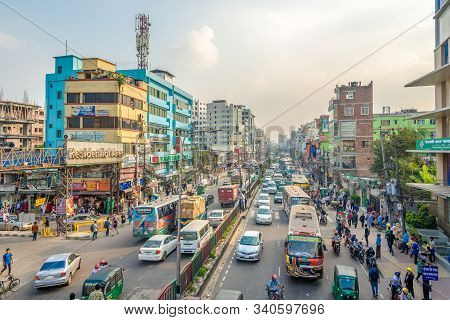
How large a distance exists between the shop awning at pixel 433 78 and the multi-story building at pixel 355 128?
3530cm

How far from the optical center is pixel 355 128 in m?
65.9

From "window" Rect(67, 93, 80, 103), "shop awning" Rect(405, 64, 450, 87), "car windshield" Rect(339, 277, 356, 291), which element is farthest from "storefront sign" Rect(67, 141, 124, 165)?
"shop awning" Rect(405, 64, 450, 87)

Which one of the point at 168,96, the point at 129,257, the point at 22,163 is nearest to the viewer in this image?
the point at 129,257

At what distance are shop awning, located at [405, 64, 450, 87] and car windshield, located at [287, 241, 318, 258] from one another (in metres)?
15.4

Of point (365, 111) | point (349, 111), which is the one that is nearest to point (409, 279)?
point (349, 111)

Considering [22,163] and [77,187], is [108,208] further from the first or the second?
[22,163]

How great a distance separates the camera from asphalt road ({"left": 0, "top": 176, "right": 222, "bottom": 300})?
18109 millimetres

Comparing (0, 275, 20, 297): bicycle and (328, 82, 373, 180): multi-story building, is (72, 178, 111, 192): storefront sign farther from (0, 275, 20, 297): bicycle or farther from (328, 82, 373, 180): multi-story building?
(328, 82, 373, 180): multi-story building

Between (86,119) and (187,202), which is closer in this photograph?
(187,202)

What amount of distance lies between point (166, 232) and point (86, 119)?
2525 centimetres

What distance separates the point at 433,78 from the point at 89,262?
27.8 meters

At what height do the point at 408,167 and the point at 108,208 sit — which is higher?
the point at 408,167

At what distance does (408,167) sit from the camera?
4091 centimetres

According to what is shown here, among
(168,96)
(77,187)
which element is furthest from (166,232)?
(168,96)
